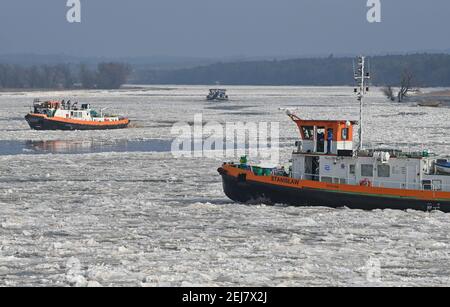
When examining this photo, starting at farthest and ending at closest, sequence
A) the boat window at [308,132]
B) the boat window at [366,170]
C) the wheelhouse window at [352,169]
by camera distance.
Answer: the boat window at [308,132] < the wheelhouse window at [352,169] < the boat window at [366,170]

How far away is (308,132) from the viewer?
29.4 meters

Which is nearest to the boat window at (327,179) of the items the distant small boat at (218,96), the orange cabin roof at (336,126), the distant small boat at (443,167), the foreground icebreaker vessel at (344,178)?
the foreground icebreaker vessel at (344,178)

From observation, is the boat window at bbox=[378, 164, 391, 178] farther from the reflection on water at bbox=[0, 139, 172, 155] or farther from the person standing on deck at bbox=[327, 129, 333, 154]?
the reflection on water at bbox=[0, 139, 172, 155]

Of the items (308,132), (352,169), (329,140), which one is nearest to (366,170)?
(352,169)

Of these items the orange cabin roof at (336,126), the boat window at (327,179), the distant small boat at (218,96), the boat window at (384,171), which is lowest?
the boat window at (327,179)

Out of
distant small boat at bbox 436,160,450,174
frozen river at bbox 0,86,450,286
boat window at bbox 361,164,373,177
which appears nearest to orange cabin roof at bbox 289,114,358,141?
boat window at bbox 361,164,373,177

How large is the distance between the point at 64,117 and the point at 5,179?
3456 cm

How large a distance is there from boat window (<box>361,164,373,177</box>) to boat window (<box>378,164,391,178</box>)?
266mm

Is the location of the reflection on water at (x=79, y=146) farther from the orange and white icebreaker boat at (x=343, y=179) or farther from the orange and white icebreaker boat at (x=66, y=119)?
the orange and white icebreaker boat at (x=343, y=179)

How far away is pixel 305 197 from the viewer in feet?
94.2

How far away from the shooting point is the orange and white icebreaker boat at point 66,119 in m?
67.0

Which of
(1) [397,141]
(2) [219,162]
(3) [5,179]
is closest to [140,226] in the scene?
(3) [5,179]

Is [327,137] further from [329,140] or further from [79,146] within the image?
[79,146]
